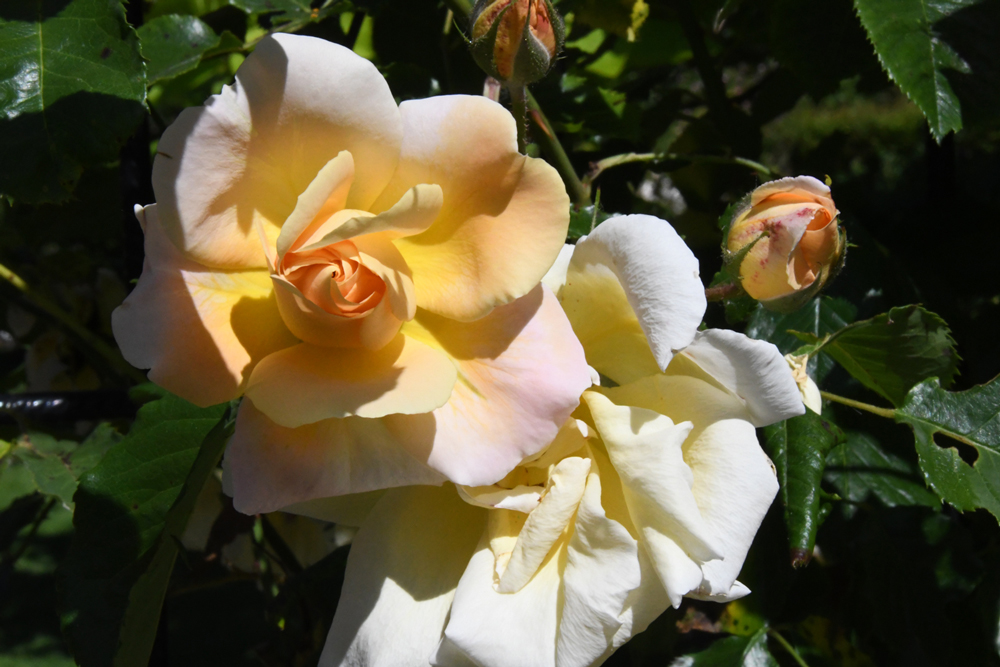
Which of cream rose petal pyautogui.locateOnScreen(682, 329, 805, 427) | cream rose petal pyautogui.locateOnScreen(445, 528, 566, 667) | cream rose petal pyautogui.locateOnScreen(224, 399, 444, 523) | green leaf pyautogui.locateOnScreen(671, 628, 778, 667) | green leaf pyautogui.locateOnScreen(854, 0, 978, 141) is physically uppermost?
green leaf pyautogui.locateOnScreen(854, 0, 978, 141)

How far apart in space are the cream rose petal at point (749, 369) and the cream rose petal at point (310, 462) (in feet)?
0.68

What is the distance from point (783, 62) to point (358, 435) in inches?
35.6

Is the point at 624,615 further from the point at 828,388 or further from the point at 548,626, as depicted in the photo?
the point at 828,388

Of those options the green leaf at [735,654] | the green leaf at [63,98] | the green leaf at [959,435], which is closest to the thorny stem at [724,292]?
the green leaf at [959,435]

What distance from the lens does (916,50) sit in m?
0.91

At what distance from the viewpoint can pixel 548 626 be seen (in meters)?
0.54

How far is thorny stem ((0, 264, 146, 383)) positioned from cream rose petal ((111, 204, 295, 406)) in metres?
0.68

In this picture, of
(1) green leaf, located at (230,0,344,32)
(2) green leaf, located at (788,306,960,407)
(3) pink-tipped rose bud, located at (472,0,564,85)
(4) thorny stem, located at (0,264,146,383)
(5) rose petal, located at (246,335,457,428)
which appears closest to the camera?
(5) rose petal, located at (246,335,457,428)

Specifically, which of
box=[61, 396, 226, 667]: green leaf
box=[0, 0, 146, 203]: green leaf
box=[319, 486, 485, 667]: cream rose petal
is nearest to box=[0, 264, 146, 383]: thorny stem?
box=[61, 396, 226, 667]: green leaf

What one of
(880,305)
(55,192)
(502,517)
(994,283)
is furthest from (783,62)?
(55,192)

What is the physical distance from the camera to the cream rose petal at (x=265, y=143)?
495mm

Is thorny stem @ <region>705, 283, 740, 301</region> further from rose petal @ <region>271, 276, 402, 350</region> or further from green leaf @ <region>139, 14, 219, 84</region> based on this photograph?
green leaf @ <region>139, 14, 219, 84</region>

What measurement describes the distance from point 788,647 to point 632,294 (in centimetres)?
65

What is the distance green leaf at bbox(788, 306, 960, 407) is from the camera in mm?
844
